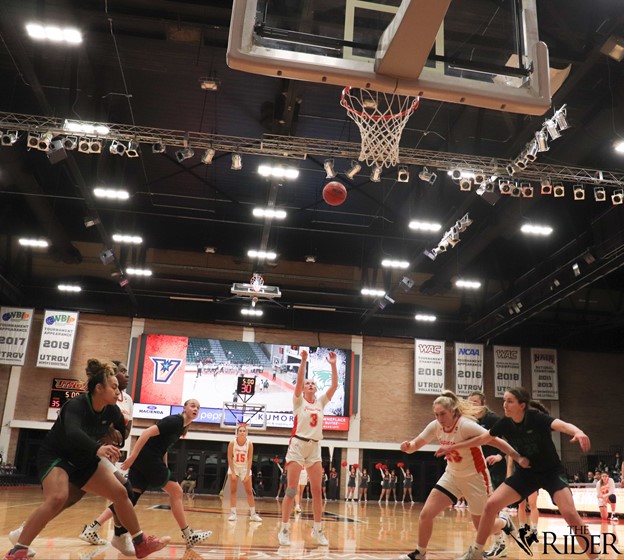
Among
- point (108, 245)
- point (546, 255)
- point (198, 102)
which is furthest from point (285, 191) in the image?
point (546, 255)

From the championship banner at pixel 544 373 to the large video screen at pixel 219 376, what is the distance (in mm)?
8159

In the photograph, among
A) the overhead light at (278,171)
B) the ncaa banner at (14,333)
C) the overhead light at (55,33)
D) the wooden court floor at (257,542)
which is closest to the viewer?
the wooden court floor at (257,542)

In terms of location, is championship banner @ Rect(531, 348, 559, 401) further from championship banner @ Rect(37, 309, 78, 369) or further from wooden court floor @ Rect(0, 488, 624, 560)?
championship banner @ Rect(37, 309, 78, 369)

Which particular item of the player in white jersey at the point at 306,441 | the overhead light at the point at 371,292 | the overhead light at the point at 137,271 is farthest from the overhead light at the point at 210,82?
the overhead light at the point at 371,292

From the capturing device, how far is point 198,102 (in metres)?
14.7

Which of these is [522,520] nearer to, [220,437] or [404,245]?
[404,245]

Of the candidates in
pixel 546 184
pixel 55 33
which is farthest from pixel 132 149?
pixel 546 184

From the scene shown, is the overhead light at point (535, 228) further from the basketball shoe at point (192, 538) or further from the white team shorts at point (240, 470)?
the basketball shoe at point (192, 538)

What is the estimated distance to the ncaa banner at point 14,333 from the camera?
22.3 meters

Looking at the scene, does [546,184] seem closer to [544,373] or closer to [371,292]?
[371,292]

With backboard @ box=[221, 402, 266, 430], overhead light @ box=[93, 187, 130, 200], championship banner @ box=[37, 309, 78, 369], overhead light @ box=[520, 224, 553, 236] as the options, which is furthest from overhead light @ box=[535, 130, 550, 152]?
championship banner @ box=[37, 309, 78, 369]

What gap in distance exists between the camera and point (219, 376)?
24.4 metres

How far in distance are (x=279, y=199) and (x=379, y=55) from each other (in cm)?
1343

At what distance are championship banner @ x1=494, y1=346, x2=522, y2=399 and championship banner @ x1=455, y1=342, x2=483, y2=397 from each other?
3.80 feet
